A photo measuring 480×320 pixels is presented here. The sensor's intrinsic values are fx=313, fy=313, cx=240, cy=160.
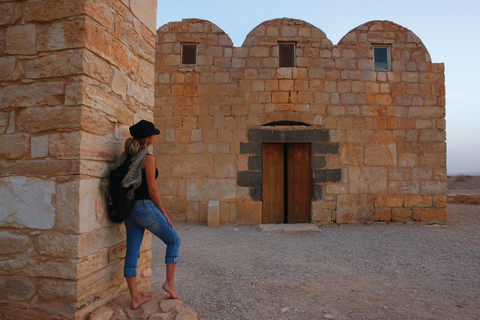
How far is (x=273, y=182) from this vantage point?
7883 mm

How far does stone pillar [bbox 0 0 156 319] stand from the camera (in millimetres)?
2117

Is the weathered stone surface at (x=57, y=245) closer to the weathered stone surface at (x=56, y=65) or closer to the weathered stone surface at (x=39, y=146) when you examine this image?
the weathered stone surface at (x=39, y=146)

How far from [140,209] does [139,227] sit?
0.17 metres

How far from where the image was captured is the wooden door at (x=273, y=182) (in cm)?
782

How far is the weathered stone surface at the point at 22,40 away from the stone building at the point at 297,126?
536cm

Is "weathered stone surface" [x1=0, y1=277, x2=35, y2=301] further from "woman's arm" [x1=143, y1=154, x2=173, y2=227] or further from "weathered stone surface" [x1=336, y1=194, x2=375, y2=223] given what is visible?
"weathered stone surface" [x1=336, y1=194, x2=375, y2=223]

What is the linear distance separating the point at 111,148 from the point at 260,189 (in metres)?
5.41

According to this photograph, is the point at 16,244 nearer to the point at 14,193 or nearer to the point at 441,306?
the point at 14,193

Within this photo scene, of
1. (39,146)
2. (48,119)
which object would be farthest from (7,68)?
(39,146)

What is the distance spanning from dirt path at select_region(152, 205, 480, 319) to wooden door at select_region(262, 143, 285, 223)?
1.06 m

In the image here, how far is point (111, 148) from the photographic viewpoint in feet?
8.11

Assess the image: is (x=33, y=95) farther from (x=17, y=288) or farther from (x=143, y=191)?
(x=17, y=288)

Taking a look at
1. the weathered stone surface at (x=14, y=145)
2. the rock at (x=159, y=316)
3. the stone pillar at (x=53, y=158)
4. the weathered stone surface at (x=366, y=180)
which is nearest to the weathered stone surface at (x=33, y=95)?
the stone pillar at (x=53, y=158)

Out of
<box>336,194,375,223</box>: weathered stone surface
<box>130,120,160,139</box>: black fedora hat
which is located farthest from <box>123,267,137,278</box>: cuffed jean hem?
<box>336,194,375,223</box>: weathered stone surface
